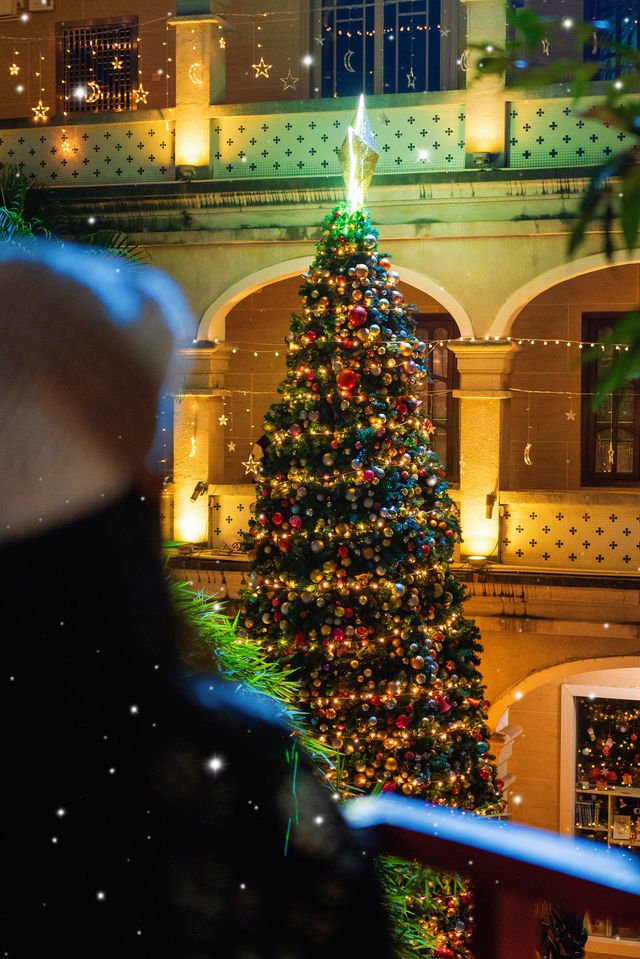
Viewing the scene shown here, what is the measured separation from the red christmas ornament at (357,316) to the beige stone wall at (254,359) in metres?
6.78

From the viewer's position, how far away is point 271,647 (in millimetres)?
7434

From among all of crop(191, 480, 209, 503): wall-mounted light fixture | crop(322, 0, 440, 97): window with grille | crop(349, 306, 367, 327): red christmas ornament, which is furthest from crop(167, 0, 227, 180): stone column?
crop(349, 306, 367, 327): red christmas ornament

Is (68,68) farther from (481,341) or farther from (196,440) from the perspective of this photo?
(481,341)

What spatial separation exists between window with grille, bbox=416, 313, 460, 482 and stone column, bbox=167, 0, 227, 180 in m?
3.28

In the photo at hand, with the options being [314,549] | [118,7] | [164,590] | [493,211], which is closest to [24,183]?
[118,7]

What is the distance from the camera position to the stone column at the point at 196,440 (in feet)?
39.1

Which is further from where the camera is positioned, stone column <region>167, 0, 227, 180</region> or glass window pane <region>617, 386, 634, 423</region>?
glass window pane <region>617, 386, 634, 423</region>

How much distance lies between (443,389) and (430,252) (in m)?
2.50

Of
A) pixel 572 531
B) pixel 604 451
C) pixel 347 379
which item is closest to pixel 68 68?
pixel 604 451

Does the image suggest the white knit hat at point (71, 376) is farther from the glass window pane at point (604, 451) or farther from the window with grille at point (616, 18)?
the glass window pane at point (604, 451)

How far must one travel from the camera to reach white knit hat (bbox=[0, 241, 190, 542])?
154 cm

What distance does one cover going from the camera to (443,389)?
13570 millimetres

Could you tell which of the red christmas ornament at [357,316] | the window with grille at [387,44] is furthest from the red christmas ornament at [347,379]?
the window with grille at [387,44]

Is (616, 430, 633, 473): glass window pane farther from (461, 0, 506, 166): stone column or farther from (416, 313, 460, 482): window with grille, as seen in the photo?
(461, 0, 506, 166): stone column
